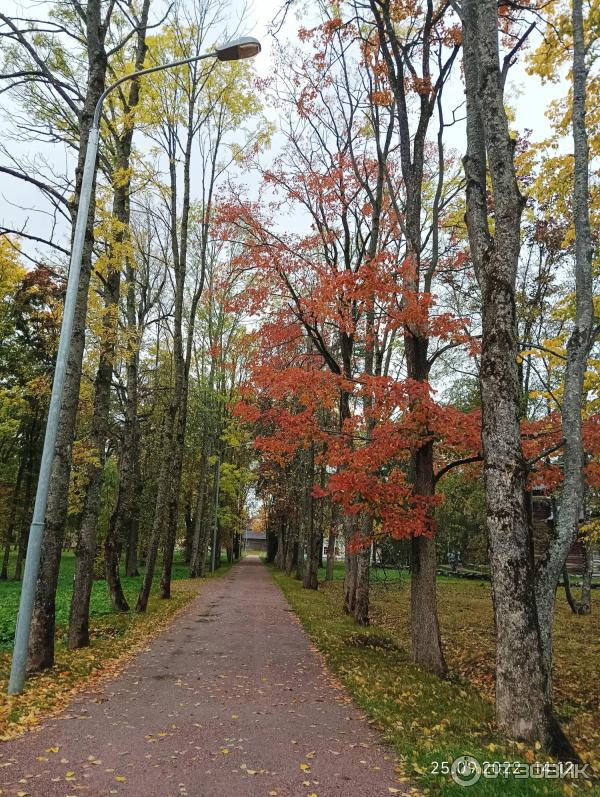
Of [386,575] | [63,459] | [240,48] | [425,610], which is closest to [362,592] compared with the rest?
[425,610]

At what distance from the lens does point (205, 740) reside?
483 centimetres

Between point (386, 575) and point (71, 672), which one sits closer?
point (71, 672)

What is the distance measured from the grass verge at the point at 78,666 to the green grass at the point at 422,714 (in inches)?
133

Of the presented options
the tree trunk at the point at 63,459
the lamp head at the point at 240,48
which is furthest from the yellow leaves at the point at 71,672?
the lamp head at the point at 240,48

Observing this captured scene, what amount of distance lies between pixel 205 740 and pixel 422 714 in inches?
94.9

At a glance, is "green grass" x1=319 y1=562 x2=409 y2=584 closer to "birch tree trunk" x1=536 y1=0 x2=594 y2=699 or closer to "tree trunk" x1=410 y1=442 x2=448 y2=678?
"tree trunk" x1=410 y1=442 x2=448 y2=678

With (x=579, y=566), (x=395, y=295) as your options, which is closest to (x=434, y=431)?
(x=395, y=295)

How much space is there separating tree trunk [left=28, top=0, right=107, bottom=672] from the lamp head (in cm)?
299

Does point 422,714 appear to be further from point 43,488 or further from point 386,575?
point 386,575

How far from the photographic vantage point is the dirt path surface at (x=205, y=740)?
3900mm

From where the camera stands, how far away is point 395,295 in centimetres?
939

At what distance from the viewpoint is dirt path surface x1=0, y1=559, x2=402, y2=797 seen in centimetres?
390

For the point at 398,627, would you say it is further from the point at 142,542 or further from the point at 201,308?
the point at 142,542

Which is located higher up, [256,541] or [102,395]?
[102,395]
